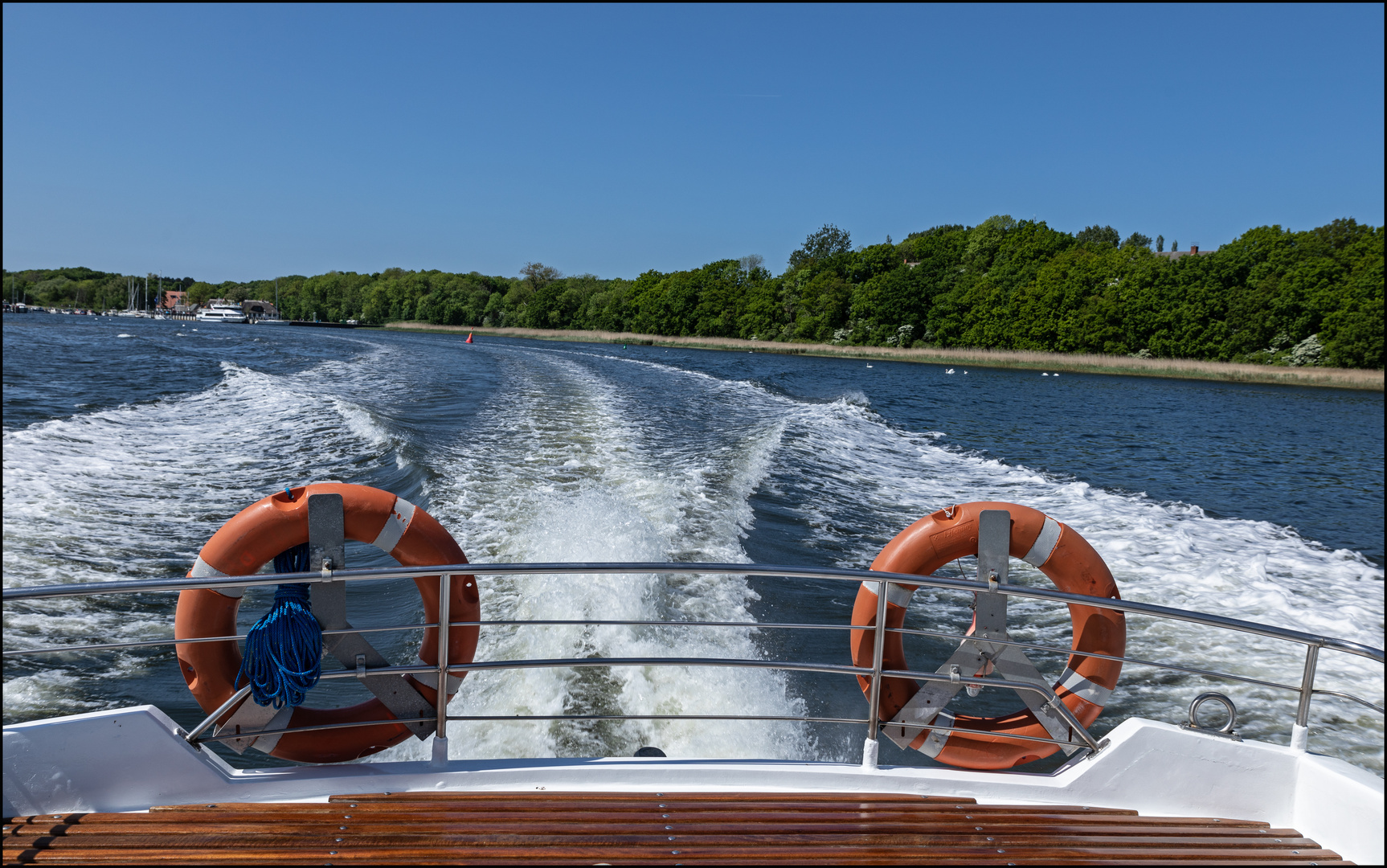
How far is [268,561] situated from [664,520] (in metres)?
3.68

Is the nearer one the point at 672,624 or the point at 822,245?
the point at 672,624

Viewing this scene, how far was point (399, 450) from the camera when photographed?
302 inches

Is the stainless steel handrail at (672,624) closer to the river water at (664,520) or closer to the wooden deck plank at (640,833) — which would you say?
Answer: the wooden deck plank at (640,833)

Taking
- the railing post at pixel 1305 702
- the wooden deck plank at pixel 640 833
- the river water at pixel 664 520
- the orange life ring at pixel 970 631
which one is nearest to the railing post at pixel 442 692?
the wooden deck plank at pixel 640 833

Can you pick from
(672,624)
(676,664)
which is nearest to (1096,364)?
(672,624)

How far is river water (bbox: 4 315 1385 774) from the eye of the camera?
341 cm

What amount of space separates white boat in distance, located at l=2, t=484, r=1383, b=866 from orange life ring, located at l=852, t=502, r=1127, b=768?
144 mm

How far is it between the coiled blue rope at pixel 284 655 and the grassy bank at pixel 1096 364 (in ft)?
119

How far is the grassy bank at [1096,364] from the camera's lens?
3033cm

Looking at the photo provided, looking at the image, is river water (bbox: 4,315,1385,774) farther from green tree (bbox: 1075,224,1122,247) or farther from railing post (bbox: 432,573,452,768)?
green tree (bbox: 1075,224,1122,247)

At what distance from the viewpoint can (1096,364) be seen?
113ft

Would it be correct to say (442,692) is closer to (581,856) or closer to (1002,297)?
(581,856)

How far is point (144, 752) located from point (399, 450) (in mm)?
5971

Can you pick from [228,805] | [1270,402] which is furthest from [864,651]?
[1270,402]
